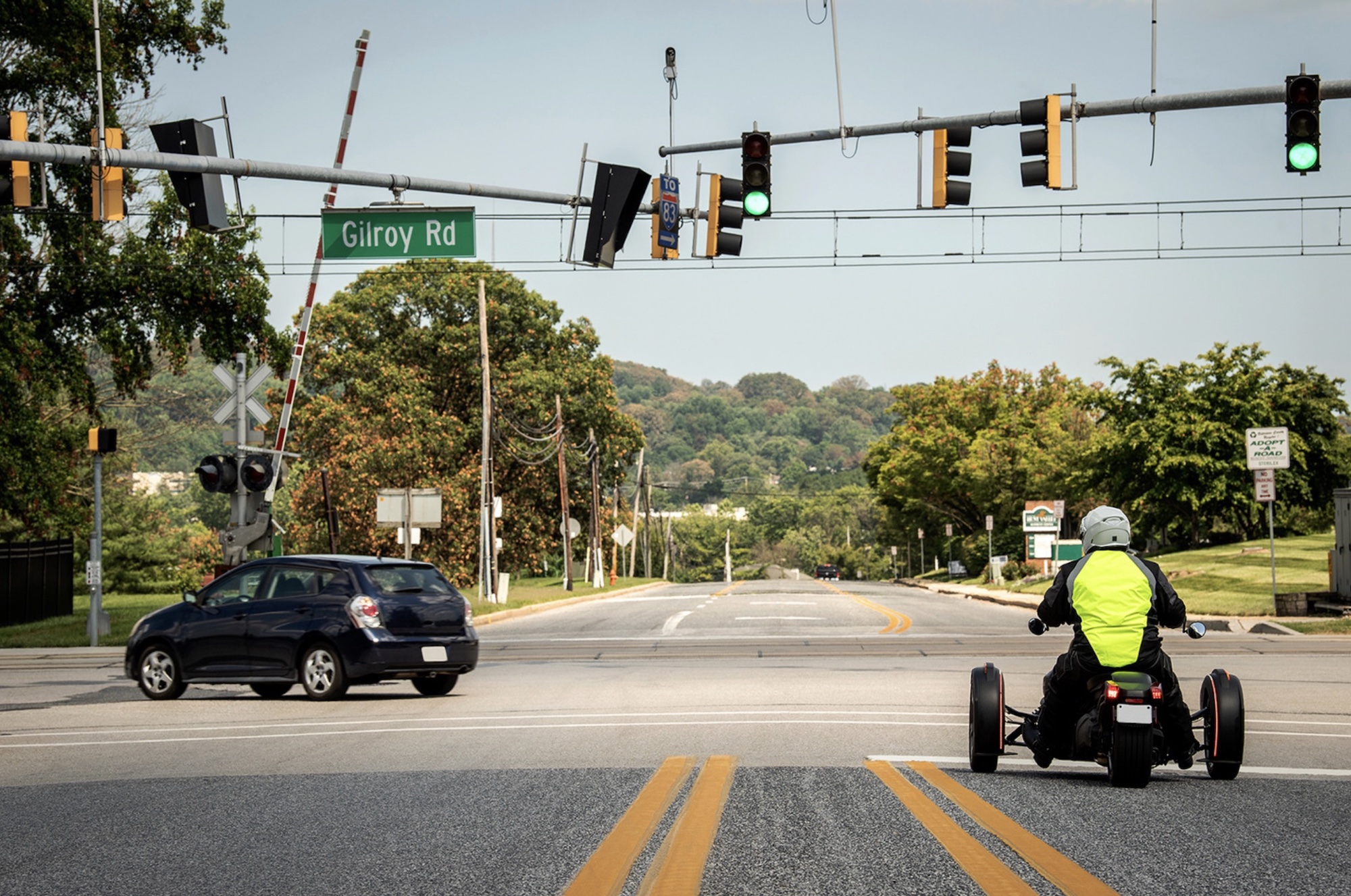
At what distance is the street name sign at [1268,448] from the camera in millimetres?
28375

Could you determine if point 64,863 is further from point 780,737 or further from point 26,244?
point 26,244

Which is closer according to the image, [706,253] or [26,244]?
[706,253]

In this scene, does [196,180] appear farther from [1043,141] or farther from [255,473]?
[1043,141]

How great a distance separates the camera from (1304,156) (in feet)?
57.7

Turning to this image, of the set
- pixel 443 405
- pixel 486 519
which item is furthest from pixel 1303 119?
pixel 443 405

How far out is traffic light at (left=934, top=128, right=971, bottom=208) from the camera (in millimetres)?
19312

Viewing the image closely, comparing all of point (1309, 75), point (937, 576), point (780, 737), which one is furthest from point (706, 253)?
point (937, 576)

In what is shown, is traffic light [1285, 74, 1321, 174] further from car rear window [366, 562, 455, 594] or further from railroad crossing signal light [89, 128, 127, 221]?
railroad crossing signal light [89, 128, 127, 221]

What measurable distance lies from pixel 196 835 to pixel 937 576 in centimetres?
8604

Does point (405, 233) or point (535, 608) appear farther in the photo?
point (535, 608)

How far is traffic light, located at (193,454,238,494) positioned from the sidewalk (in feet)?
39.5

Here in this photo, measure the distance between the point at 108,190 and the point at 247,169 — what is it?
5.43 ft

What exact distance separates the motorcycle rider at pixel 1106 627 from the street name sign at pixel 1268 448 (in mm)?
21199

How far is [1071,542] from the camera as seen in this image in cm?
4297
